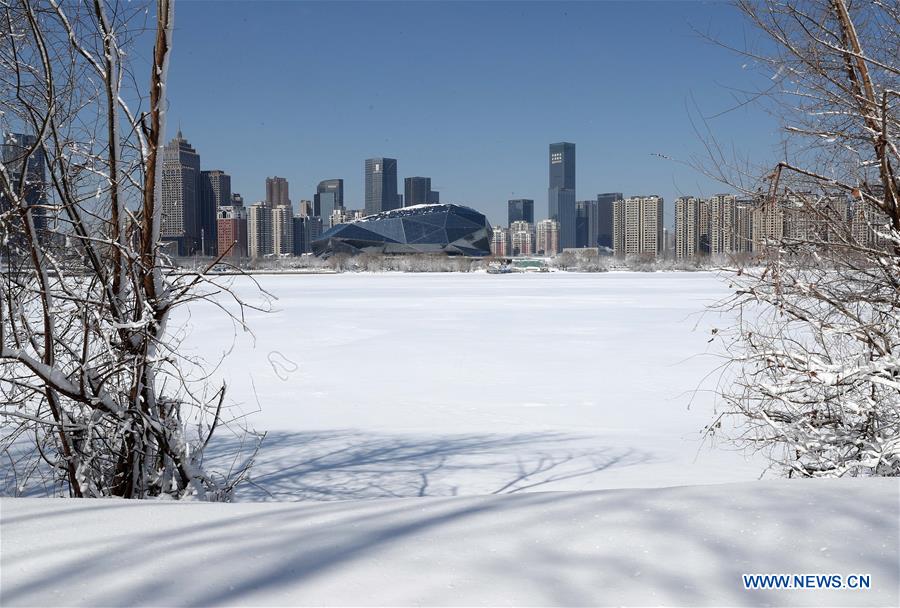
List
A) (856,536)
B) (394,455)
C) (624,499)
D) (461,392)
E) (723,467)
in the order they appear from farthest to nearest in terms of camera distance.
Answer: (461,392) < (394,455) < (723,467) < (624,499) < (856,536)

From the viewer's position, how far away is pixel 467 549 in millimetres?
1738

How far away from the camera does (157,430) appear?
3.79m

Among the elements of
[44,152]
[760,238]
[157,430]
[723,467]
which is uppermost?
[44,152]

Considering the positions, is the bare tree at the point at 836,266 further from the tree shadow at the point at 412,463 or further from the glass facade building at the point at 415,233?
the glass facade building at the point at 415,233

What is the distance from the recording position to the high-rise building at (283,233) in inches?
4825

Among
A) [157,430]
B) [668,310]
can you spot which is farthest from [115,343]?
[668,310]

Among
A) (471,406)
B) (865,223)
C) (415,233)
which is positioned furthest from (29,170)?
(415,233)

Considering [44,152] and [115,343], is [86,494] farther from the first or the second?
[44,152]

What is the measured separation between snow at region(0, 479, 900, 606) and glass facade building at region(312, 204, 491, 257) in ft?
406

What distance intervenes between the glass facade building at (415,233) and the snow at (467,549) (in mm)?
123866

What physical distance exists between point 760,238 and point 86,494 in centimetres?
442

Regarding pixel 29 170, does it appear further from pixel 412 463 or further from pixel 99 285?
pixel 412 463

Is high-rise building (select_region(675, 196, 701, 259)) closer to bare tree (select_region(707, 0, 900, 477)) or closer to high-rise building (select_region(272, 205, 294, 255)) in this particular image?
bare tree (select_region(707, 0, 900, 477))

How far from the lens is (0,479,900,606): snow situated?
1521 millimetres
